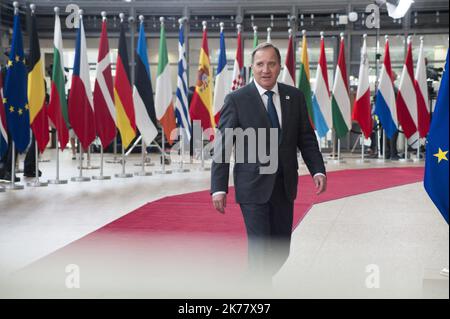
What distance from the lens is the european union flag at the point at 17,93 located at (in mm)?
8281

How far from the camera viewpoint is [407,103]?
1259 cm

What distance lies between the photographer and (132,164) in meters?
13.0

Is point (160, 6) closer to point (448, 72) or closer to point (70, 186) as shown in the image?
point (70, 186)

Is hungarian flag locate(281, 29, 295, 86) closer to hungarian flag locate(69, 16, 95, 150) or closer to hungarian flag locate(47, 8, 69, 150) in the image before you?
hungarian flag locate(69, 16, 95, 150)

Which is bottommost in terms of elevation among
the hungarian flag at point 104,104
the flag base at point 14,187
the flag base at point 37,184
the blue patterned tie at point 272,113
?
the flag base at point 14,187

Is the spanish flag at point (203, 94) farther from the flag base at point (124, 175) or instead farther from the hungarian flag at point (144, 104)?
the flag base at point (124, 175)

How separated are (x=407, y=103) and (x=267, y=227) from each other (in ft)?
33.0

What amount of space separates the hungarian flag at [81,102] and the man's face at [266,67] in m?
6.37

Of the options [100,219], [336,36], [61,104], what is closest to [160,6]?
[336,36]

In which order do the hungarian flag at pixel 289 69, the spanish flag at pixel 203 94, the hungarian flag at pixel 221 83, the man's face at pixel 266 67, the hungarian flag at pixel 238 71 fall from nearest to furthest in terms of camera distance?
the man's face at pixel 266 67 < the spanish flag at pixel 203 94 < the hungarian flag at pixel 221 83 < the hungarian flag at pixel 238 71 < the hungarian flag at pixel 289 69

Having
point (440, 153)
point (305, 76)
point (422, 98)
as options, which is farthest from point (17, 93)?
point (422, 98)

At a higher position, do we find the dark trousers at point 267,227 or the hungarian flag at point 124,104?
the hungarian flag at point 124,104

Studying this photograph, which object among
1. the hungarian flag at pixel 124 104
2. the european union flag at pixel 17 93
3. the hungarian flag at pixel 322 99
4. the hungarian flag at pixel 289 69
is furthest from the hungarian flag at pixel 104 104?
the hungarian flag at pixel 322 99

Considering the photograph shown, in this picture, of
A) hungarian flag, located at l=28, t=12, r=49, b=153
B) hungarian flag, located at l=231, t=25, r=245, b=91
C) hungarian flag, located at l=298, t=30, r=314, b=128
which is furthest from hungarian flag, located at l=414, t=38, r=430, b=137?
hungarian flag, located at l=28, t=12, r=49, b=153
